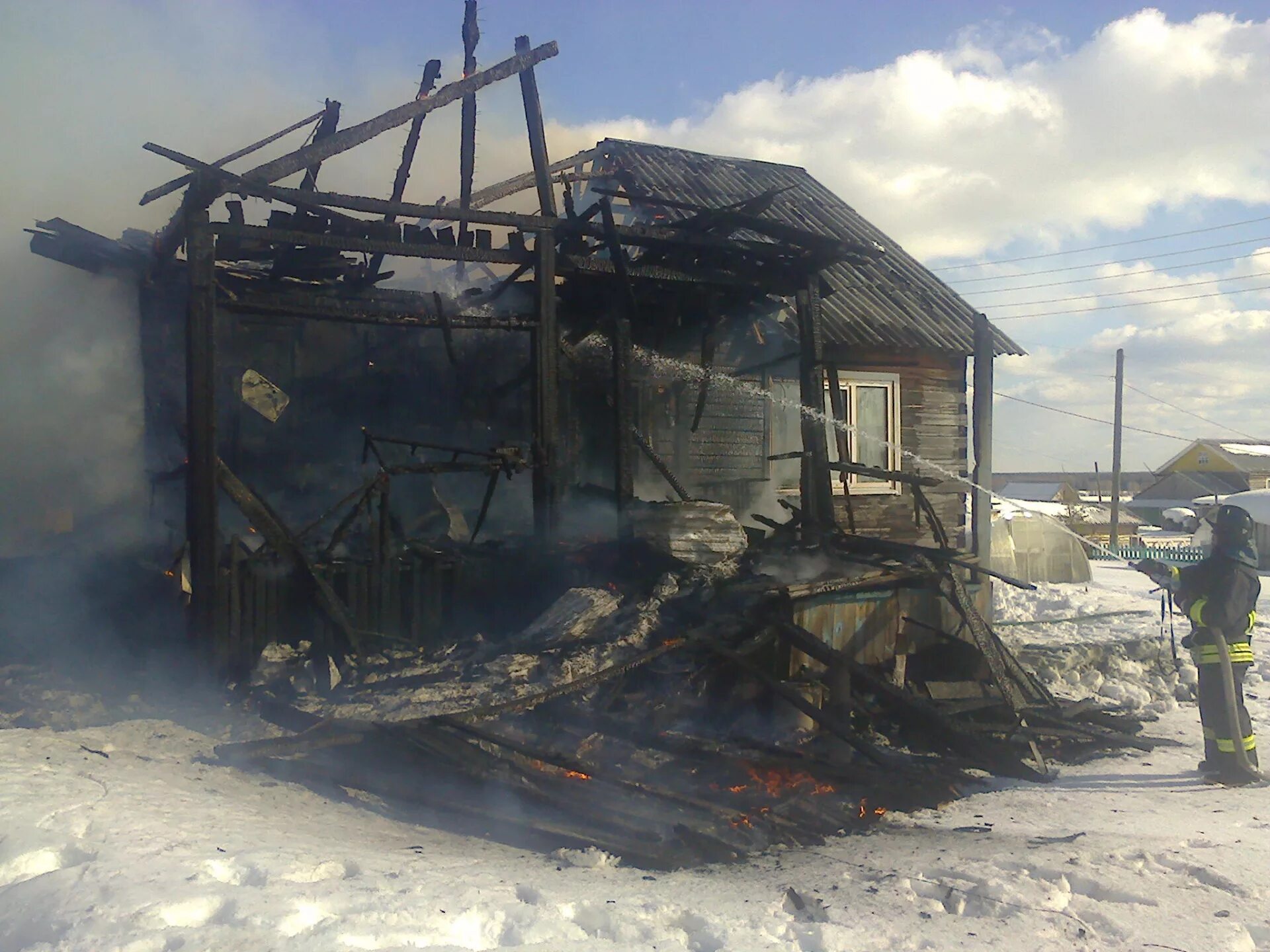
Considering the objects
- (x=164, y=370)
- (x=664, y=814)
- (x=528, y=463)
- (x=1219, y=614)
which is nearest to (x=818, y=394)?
(x=528, y=463)

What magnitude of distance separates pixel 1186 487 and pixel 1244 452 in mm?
4282

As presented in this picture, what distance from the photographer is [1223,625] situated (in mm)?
6695

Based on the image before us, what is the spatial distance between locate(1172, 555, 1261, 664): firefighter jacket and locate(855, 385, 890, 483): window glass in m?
6.85

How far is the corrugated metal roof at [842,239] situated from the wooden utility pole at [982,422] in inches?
9.1

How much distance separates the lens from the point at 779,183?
16.4 metres

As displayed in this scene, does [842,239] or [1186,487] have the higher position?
[842,239]

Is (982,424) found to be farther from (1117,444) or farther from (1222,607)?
(1117,444)

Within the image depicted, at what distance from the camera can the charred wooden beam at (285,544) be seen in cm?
718

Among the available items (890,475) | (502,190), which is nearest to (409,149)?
(502,190)

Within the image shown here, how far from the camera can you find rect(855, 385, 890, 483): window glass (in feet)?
44.9

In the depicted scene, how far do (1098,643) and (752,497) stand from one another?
4.66 meters

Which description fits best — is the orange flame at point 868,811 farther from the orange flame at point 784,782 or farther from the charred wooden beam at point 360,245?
the charred wooden beam at point 360,245

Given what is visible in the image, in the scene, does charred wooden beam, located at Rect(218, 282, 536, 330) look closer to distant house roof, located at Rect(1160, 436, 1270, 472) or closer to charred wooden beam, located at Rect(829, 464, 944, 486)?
charred wooden beam, located at Rect(829, 464, 944, 486)

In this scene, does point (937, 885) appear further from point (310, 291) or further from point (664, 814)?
point (310, 291)
